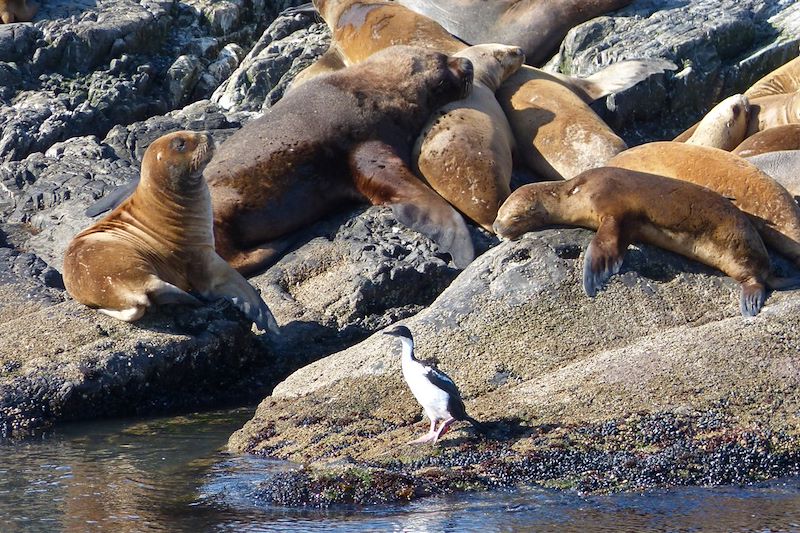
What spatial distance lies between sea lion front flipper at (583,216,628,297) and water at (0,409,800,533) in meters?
1.75

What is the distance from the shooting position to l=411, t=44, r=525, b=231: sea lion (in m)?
9.30

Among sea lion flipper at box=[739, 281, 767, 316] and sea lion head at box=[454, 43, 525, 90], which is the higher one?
sea lion head at box=[454, 43, 525, 90]

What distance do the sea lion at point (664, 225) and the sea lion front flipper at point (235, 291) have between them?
1.90m

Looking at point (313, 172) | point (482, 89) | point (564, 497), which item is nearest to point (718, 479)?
point (564, 497)

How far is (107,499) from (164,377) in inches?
81.6

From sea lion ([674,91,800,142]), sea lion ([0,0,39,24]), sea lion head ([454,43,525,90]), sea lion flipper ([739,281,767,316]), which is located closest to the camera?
sea lion flipper ([739,281,767,316])

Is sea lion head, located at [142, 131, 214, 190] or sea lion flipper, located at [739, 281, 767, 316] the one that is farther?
sea lion head, located at [142, 131, 214, 190]

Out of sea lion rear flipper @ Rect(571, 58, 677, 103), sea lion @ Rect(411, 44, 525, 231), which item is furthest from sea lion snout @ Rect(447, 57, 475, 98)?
sea lion rear flipper @ Rect(571, 58, 677, 103)

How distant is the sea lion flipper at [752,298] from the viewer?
22.4 feet

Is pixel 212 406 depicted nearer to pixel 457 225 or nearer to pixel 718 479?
pixel 457 225

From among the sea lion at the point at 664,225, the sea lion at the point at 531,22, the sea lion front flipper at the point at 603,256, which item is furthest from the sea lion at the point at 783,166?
the sea lion at the point at 531,22

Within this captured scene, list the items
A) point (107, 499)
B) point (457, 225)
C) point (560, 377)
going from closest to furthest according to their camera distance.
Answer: point (107, 499)
point (560, 377)
point (457, 225)

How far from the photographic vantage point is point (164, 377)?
7828 millimetres

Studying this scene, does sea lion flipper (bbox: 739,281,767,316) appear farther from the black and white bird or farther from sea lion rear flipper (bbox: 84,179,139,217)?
sea lion rear flipper (bbox: 84,179,139,217)
